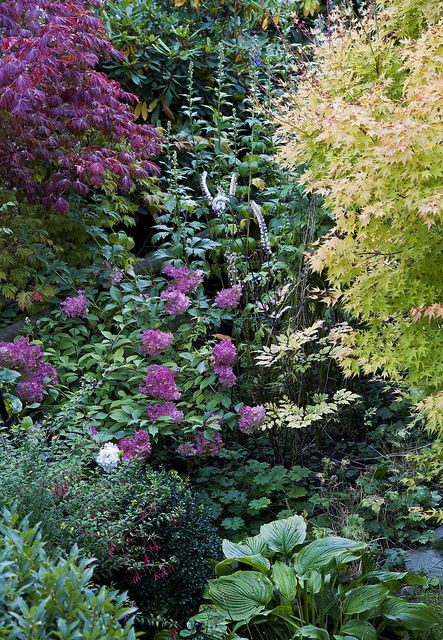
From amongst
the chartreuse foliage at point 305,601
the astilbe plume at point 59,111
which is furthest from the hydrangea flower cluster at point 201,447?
the astilbe plume at point 59,111

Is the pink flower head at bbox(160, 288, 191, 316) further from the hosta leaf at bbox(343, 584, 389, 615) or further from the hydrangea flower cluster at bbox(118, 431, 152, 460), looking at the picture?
the hosta leaf at bbox(343, 584, 389, 615)

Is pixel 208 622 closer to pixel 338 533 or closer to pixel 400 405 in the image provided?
pixel 338 533

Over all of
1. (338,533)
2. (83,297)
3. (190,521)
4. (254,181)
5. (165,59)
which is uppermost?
(165,59)

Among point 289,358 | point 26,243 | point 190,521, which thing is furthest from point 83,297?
point 190,521

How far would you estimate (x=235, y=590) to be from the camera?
315cm

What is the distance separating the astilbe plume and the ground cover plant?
0.05ft

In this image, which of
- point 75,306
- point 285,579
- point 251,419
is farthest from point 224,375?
point 285,579

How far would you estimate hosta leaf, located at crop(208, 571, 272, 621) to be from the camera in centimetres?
310

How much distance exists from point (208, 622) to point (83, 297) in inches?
79.0

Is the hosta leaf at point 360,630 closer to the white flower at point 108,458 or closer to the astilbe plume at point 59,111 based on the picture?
the white flower at point 108,458

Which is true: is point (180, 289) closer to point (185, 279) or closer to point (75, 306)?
point (185, 279)

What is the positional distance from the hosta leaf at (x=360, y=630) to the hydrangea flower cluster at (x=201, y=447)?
3.88 ft

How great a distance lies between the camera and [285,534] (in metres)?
3.42

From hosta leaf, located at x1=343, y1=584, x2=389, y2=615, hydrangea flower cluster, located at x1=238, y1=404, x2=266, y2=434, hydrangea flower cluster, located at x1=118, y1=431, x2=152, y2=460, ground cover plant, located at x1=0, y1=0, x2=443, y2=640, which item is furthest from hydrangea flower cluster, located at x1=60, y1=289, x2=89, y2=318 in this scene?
hosta leaf, located at x1=343, y1=584, x2=389, y2=615
